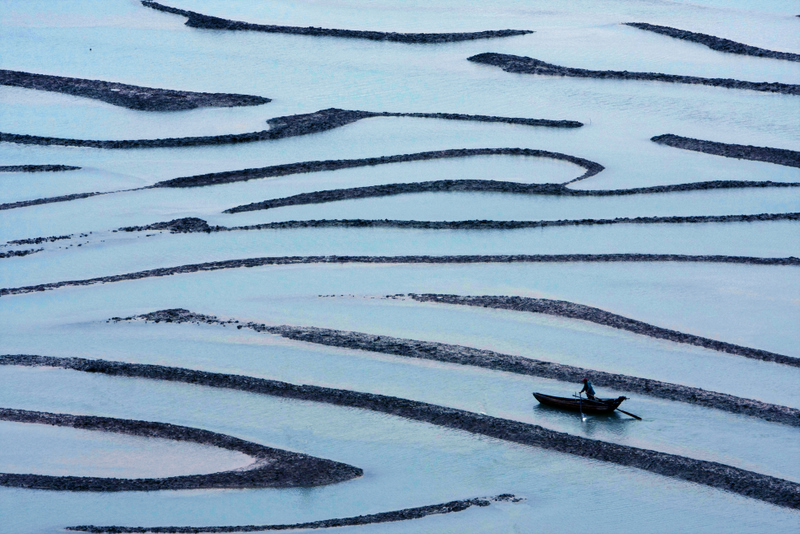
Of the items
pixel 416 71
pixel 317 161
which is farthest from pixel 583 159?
pixel 416 71

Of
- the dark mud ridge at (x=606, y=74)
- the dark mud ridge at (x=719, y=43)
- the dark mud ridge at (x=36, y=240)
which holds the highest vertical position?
the dark mud ridge at (x=719, y=43)

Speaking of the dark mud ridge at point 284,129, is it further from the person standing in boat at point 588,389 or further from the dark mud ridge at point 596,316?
the person standing in boat at point 588,389

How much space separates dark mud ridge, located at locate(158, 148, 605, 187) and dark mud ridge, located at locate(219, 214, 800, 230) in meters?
3.85

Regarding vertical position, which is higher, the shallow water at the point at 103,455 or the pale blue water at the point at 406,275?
the pale blue water at the point at 406,275

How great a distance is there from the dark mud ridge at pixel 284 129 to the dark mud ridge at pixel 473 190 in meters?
5.30

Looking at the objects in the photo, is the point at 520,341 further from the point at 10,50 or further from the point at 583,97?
the point at 10,50

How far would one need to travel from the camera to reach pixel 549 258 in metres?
22.8

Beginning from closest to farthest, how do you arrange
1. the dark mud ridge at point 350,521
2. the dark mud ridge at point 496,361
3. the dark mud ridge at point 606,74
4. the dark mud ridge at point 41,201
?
the dark mud ridge at point 350,521
the dark mud ridge at point 496,361
the dark mud ridge at point 41,201
the dark mud ridge at point 606,74

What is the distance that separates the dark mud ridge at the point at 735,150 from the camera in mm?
28531

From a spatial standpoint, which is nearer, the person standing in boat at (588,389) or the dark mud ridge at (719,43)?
the person standing in boat at (588,389)

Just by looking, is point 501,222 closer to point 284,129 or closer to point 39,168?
point 284,129

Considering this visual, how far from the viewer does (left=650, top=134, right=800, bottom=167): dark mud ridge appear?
1123 inches

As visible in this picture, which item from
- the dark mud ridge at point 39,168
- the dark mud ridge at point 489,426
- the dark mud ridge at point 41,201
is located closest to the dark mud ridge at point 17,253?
the dark mud ridge at point 41,201

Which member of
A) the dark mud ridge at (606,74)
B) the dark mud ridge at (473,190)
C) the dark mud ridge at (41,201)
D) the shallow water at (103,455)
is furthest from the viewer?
the dark mud ridge at (606,74)
